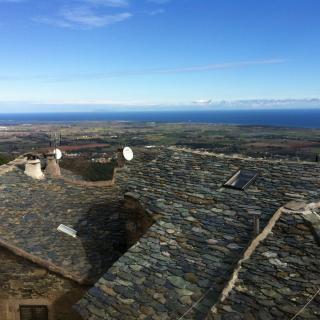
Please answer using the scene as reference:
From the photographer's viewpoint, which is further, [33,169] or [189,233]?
[33,169]

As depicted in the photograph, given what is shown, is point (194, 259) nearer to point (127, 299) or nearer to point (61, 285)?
point (127, 299)

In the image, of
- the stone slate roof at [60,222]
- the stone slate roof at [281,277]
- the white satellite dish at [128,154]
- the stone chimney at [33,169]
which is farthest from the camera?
the stone chimney at [33,169]

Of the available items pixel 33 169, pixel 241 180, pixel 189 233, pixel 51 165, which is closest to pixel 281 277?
pixel 189 233

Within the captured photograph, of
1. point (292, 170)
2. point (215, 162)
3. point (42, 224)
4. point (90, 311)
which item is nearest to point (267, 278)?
point (90, 311)

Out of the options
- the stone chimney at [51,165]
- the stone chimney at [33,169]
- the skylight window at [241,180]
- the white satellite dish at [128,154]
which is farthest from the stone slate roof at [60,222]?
the skylight window at [241,180]

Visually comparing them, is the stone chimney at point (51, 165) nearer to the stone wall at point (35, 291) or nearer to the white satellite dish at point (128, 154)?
the white satellite dish at point (128, 154)

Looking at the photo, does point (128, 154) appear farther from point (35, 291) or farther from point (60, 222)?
point (35, 291)
